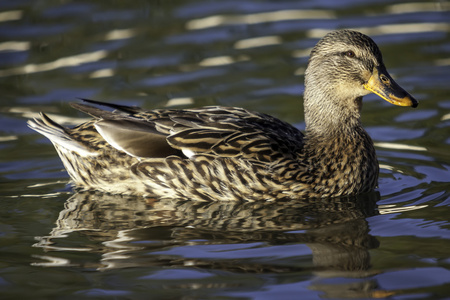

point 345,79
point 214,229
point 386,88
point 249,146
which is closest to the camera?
point 214,229

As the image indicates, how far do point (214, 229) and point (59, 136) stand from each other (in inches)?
86.2

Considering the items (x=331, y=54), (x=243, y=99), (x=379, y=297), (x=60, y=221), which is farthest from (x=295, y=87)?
(x=379, y=297)

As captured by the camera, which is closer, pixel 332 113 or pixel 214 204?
pixel 214 204

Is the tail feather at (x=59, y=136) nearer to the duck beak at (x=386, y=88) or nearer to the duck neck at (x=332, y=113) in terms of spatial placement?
the duck neck at (x=332, y=113)

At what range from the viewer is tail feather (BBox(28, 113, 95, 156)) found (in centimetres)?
919

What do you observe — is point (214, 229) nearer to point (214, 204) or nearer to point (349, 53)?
point (214, 204)

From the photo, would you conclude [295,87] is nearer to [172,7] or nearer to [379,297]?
[172,7]

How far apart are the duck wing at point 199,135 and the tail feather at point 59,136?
12.5 inches

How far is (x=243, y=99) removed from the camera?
1191 centimetres

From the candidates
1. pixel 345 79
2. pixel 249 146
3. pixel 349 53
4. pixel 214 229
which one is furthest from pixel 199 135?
pixel 349 53

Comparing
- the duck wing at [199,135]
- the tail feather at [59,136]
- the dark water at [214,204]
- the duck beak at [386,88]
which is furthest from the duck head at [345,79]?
the tail feather at [59,136]

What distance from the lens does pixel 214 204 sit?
8.86m

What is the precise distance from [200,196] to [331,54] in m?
2.00

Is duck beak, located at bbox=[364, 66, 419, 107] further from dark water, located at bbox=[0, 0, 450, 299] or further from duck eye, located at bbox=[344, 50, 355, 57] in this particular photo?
dark water, located at bbox=[0, 0, 450, 299]
